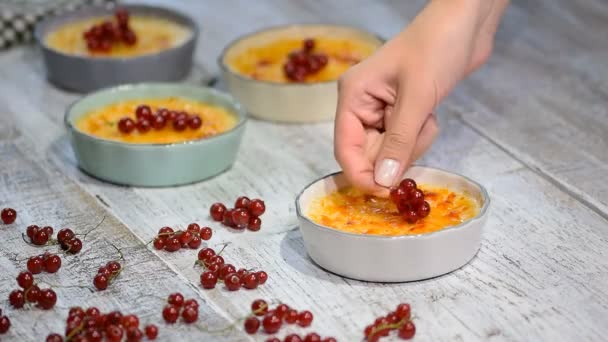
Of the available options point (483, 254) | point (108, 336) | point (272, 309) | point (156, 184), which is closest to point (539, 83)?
point (483, 254)

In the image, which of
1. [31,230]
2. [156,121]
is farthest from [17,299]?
[156,121]

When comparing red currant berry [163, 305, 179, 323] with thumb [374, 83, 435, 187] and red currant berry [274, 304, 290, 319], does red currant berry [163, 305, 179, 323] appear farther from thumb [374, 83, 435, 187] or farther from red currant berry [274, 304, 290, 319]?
thumb [374, 83, 435, 187]

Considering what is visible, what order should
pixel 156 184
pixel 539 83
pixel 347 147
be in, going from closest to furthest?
pixel 347 147 → pixel 156 184 → pixel 539 83

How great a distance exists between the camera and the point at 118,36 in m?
2.53

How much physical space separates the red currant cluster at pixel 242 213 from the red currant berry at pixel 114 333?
0.40 m

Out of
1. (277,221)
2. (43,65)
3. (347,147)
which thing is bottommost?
(43,65)

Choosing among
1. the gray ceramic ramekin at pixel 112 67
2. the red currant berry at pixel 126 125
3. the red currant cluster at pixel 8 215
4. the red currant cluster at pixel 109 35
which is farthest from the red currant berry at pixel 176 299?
the red currant cluster at pixel 109 35

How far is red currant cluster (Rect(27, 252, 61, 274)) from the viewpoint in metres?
1.68

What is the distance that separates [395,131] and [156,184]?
548 millimetres

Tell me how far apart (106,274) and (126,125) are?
47 cm

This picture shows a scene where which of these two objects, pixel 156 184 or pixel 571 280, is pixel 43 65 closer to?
pixel 156 184

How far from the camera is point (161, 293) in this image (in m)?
1.63

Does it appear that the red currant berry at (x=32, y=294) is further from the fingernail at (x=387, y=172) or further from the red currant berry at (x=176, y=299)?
the fingernail at (x=387, y=172)

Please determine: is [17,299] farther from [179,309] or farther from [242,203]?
[242,203]
